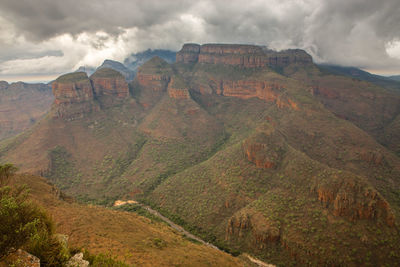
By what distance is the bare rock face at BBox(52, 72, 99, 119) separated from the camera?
11903 centimetres

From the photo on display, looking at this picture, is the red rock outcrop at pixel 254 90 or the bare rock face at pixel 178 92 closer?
the red rock outcrop at pixel 254 90

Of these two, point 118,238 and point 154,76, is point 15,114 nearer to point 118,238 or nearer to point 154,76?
point 154,76

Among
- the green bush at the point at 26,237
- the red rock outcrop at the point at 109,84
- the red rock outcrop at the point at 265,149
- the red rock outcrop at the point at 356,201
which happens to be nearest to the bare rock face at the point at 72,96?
the red rock outcrop at the point at 109,84

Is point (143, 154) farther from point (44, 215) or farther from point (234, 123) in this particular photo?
point (44, 215)

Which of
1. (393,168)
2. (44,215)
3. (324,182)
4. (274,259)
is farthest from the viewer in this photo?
(393,168)

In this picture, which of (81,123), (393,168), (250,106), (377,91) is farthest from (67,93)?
(377,91)

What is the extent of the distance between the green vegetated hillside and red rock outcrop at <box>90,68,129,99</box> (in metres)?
8.05

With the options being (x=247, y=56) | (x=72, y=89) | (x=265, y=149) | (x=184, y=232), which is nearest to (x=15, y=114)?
(x=72, y=89)

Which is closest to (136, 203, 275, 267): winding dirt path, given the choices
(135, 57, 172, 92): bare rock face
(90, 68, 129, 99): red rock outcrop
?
(90, 68, 129, 99): red rock outcrop

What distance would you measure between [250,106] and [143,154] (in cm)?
7314

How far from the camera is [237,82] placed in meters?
154

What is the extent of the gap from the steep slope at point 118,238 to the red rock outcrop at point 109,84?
103 m

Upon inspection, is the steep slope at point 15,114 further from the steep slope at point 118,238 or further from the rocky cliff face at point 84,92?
the steep slope at point 118,238

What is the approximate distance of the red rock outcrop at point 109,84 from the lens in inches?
5472
